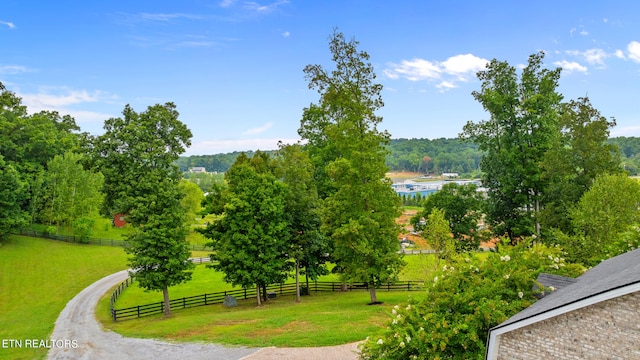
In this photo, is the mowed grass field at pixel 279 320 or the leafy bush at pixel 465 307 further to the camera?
the mowed grass field at pixel 279 320

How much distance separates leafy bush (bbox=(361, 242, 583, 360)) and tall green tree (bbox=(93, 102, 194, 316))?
56.2ft

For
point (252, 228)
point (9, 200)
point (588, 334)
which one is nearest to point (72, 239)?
point (9, 200)

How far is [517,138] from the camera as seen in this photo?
97.8 feet

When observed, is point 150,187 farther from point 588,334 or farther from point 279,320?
point 588,334

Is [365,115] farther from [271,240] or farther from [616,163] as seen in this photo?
[616,163]

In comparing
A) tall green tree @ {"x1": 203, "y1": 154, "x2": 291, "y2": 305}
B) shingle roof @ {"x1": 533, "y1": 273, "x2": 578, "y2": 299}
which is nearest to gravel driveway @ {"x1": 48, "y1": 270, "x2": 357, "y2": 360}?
shingle roof @ {"x1": 533, "y1": 273, "x2": 578, "y2": 299}

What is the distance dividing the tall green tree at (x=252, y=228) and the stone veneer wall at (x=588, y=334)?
17.8 metres

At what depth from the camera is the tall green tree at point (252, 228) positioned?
982 inches

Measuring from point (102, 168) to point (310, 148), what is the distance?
15.6 meters

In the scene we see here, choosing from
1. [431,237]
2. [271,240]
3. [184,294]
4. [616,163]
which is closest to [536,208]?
[616,163]

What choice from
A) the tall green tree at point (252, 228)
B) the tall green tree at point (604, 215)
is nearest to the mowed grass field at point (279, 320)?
the tall green tree at point (252, 228)

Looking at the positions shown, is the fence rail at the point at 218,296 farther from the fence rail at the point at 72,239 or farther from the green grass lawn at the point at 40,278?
the fence rail at the point at 72,239

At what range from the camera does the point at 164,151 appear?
31.7 metres

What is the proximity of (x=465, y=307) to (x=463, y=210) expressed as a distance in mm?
25482
